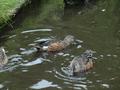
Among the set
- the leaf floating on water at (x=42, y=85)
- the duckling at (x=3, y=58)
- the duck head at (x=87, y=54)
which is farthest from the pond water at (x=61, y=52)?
the duck head at (x=87, y=54)

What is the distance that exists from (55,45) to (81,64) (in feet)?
5.46

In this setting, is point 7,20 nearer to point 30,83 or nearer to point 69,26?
point 69,26

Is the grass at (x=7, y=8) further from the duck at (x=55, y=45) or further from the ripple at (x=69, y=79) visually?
the ripple at (x=69, y=79)

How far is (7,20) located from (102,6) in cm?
509

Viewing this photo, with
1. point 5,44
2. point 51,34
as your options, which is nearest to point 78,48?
point 51,34

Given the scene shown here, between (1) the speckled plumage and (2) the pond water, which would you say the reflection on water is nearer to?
→ (2) the pond water

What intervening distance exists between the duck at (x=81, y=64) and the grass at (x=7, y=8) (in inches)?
119

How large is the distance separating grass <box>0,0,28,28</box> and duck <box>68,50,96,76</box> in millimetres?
3027

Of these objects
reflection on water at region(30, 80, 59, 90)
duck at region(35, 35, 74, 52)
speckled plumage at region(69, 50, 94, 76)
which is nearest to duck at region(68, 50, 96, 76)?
speckled plumage at region(69, 50, 94, 76)

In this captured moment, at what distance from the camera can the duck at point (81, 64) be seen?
34.4 feet

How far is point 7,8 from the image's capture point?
1335cm

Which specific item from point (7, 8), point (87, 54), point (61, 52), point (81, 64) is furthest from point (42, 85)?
point (7, 8)

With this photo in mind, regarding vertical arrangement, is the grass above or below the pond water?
above

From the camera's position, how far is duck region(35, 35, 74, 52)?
39.2 feet
